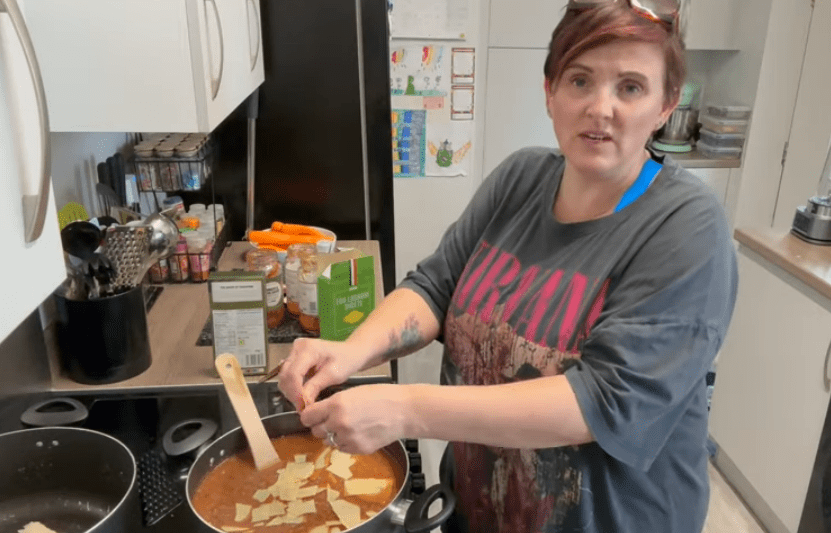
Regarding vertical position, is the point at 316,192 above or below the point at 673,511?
above

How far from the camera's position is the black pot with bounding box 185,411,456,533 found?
0.84m

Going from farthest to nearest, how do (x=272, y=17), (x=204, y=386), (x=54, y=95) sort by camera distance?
(x=272, y=17), (x=204, y=386), (x=54, y=95)

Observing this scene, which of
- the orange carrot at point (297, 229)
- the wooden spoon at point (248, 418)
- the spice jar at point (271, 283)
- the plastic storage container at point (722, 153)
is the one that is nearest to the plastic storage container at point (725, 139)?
the plastic storage container at point (722, 153)

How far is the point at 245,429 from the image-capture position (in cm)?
100

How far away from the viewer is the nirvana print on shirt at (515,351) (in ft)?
2.90

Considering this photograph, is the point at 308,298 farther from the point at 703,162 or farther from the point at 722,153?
the point at 722,153

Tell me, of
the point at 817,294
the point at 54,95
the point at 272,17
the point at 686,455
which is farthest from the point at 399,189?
the point at 686,455

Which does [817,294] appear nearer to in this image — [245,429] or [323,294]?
[323,294]

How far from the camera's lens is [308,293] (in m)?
1.42

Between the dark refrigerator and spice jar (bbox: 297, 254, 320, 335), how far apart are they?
59 cm

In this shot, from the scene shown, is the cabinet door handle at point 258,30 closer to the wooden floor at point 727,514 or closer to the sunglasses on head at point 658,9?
the sunglasses on head at point 658,9

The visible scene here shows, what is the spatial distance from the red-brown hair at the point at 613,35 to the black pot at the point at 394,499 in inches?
22.1

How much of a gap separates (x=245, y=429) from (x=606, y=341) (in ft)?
1.71

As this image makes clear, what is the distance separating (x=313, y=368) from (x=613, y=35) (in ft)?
1.92
